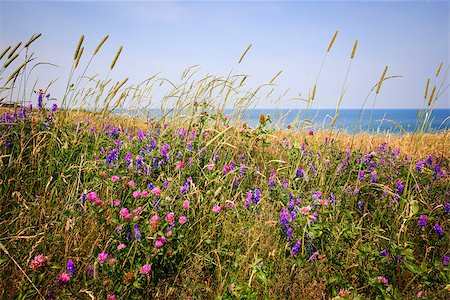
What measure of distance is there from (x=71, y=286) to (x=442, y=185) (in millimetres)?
3088

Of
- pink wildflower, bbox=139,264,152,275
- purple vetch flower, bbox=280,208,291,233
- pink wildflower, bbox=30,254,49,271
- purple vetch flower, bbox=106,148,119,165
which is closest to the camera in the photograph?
pink wildflower, bbox=30,254,49,271

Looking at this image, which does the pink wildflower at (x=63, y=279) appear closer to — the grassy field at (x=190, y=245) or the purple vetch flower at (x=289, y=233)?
the grassy field at (x=190, y=245)

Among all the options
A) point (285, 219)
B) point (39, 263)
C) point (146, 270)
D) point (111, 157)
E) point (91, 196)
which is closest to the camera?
point (39, 263)

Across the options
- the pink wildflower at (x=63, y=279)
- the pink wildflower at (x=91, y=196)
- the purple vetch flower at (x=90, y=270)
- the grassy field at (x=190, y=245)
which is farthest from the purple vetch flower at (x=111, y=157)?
the pink wildflower at (x=63, y=279)

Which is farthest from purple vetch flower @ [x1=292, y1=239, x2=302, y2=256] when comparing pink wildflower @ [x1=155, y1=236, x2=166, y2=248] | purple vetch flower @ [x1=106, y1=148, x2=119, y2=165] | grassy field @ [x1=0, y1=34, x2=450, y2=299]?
purple vetch flower @ [x1=106, y1=148, x2=119, y2=165]

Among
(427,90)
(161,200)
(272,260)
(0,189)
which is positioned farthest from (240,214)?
(427,90)

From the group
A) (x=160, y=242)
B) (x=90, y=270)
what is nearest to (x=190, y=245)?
(x=160, y=242)

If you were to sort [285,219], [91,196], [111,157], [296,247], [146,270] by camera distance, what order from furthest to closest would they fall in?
[111,157], [285,219], [296,247], [91,196], [146,270]

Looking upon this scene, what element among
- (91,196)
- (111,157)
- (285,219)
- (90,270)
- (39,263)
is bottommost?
(90,270)

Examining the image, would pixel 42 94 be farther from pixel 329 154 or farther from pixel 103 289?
pixel 329 154

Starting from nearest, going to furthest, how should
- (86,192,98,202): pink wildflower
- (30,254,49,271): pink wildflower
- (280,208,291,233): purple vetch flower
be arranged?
(30,254,49,271): pink wildflower < (86,192,98,202): pink wildflower < (280,208,291,233): purple vetch flower

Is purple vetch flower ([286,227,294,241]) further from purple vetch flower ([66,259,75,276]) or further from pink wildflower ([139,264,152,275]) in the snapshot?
purple vetch flower ([66,259,75,276])

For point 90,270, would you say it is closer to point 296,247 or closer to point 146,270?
point 146,270

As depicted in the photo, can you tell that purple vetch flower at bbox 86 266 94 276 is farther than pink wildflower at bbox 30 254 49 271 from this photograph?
Yes
